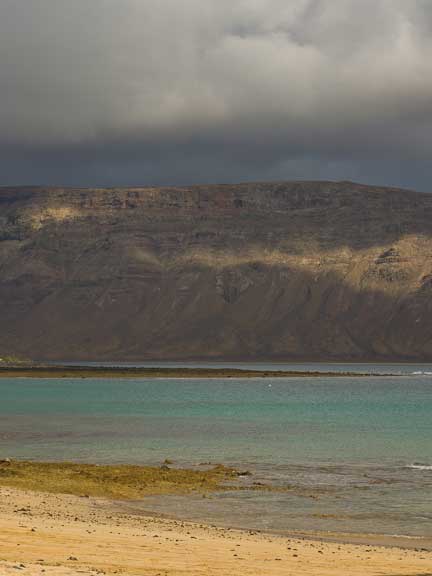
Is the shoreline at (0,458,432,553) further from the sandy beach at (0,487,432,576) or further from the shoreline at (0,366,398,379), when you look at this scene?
the shoreline at (0,366,398,379)

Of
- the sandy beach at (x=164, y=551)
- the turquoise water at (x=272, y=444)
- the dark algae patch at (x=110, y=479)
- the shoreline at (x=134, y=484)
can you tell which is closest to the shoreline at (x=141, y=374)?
the turquoise water at (x=272, y=444)

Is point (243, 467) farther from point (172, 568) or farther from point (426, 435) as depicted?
point (172, 568)

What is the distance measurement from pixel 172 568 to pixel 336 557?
3.94 metres

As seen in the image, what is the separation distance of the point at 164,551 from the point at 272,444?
28533 millimetres

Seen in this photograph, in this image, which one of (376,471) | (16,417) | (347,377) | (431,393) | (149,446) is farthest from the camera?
(347,377)

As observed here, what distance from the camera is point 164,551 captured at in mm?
18094

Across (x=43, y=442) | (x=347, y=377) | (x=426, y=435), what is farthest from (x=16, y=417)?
(x=347, y=377)

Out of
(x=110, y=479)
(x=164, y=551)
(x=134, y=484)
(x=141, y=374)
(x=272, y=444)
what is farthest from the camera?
(x=141, y=374)

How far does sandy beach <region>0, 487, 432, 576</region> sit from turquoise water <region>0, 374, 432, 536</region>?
3416mm

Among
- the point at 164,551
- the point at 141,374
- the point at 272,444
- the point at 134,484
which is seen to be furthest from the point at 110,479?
the point at 141,374

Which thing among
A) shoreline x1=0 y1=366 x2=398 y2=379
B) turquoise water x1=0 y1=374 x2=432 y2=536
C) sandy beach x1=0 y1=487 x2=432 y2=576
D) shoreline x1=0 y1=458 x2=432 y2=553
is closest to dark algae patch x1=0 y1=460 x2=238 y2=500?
shoreline x1=0 y1=458 x2=432 y2=553

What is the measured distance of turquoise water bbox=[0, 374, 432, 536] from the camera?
26922mm

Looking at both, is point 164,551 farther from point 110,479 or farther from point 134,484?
point 110,479

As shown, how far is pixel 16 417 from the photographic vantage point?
64.4 metres
